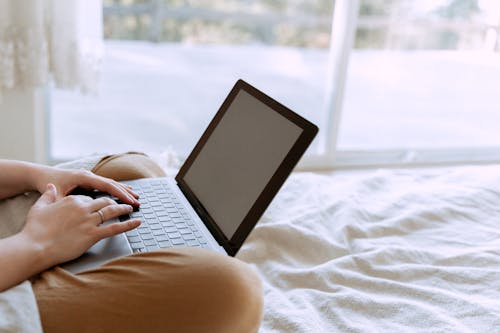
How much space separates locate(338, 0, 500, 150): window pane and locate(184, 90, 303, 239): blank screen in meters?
1.73

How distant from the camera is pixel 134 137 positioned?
3125 millimetres

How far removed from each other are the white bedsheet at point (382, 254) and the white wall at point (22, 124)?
1.09 metres

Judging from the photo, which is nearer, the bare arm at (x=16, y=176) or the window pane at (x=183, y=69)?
the bare arm at (x=16, y=176)

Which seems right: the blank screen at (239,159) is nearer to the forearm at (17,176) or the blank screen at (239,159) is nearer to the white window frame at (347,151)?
the forearm at (17,176)

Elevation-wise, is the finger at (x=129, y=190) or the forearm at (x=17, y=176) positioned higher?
the forearm at (x=17, y=176)

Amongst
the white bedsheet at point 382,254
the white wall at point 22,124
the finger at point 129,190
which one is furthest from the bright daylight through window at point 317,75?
the finger at point 129,190

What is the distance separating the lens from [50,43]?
199 centimetres

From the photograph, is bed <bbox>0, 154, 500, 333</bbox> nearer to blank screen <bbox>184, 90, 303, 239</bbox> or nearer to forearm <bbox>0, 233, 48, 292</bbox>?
forearm <bbox>0, 233, 48, 292</bbox>

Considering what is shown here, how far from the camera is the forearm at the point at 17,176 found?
3.55ft

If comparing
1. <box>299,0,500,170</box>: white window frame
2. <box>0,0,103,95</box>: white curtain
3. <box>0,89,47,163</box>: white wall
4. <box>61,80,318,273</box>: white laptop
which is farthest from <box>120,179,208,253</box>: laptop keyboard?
<box>299,0,500,170</box>: white window frame

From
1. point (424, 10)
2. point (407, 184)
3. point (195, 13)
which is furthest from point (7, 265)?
point (424, 10)

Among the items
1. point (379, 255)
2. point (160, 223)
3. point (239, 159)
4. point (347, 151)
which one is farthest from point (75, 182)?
point (347, 151)

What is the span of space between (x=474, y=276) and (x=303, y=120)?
462 millimetres

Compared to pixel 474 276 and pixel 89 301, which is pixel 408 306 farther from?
pixel 89 301
